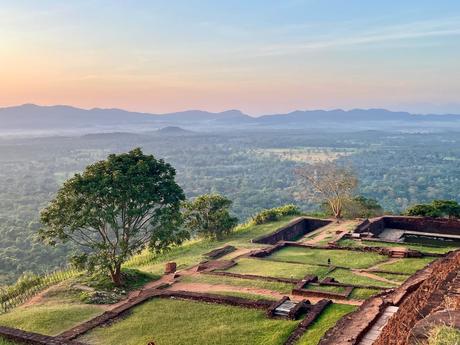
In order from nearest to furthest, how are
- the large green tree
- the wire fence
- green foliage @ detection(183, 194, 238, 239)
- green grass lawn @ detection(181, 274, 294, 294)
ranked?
green grass lawn @ detection(181, 274, 294, 294) → the large green tree → the wire fence → green foliage @ detection(183, 194, 238, 239)

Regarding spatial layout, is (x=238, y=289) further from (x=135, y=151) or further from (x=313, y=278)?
(x=135, y=151)

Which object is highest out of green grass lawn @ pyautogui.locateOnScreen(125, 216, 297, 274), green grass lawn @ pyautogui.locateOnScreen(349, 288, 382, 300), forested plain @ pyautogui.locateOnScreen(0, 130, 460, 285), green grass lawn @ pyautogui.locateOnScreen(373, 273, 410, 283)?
green grass lawn @ pyautogui.locateOnScreen(349, 288, 382, 300)

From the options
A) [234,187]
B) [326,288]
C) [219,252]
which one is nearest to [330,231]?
[219,252]

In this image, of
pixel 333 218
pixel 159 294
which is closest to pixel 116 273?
pixel 159 294

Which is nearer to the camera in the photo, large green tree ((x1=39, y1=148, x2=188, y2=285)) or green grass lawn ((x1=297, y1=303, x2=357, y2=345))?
green grass lawn ((x1=297, y1=303, x2=357, y2=345))

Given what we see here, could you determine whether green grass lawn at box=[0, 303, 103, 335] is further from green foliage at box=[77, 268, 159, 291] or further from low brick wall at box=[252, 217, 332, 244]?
low brick wall at box=[252, 217, 332, 244]

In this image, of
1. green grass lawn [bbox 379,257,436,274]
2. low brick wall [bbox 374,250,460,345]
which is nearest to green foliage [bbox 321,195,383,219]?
green grass lawn [bbox 379,257,436,274]
